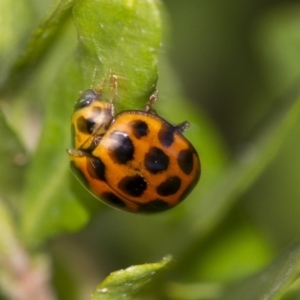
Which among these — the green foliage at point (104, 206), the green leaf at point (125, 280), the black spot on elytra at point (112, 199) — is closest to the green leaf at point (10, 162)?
the green foliage at point (104, 206)

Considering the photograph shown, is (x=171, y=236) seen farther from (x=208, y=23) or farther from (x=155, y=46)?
(x=208, y=23)

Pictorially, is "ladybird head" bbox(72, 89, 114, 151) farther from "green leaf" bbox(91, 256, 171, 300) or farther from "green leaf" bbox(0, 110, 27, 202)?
"green leaf" bbox(91, 256, 171, 300)

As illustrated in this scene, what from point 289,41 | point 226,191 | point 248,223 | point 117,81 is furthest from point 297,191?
point 117,81

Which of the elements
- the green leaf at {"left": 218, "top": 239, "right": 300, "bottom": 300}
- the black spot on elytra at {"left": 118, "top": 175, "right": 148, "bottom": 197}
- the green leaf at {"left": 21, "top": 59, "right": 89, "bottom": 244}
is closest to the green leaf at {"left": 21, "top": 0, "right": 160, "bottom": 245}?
the green leaf at {"left": 21, "top": 59, "right": 89, "bottom": 244}

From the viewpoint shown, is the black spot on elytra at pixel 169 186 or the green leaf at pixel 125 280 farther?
the black spot on elytra at pixel 169 186

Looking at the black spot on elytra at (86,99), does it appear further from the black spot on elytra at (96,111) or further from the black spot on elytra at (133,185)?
the black spot on elytra at (133,185)

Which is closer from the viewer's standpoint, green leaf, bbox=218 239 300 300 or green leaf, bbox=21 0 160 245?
green leaf, bbox=218 239 300 300

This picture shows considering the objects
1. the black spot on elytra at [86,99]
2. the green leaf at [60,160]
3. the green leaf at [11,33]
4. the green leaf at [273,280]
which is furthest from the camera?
the green leaf at [11,33]

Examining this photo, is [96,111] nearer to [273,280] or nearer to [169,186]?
[169,186]
